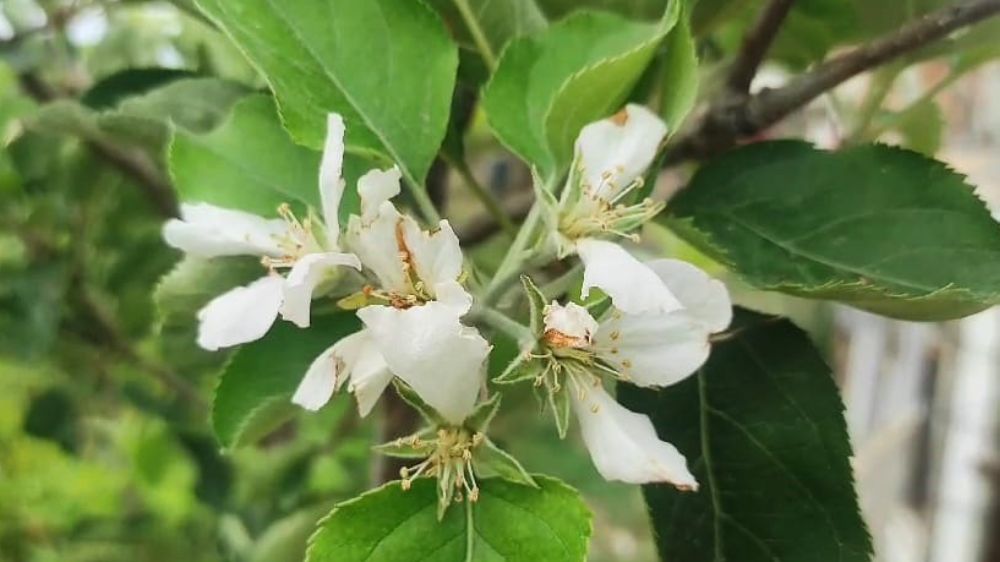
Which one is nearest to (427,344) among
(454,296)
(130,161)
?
(454,296)

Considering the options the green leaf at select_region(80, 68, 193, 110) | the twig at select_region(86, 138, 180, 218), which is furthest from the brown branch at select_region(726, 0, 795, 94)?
the twig at select_region(86, 138, 180, 218)

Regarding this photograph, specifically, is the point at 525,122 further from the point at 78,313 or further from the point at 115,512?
the point at 115,512

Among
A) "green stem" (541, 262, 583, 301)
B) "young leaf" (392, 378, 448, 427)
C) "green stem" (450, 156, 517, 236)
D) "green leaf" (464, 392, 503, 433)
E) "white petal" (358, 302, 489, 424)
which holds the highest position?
"green stem" (541, 262, 583, 301)

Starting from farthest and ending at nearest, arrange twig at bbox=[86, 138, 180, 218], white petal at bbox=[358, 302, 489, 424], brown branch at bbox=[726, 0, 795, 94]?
1. twig at bbox=[86, 138, 180, 218]
2. brown branch at bbox=[726, 0, 795, 94]
3. white petal at bbox=[358, 302, 489, 424]

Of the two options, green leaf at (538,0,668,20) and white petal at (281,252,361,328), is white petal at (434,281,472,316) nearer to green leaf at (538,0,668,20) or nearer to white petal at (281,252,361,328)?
white petal at (281,252,361,328)

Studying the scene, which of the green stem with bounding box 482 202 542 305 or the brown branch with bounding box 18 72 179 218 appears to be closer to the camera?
the green stem with bounding box 482 202 542 305

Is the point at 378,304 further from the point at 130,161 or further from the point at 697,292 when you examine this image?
the point at 130,161
